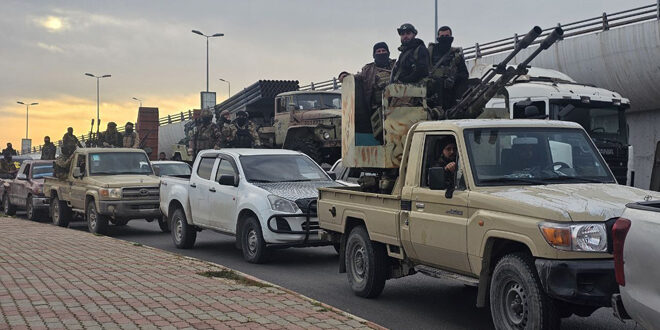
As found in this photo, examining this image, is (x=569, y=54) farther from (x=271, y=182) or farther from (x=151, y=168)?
(x=271, y=182)

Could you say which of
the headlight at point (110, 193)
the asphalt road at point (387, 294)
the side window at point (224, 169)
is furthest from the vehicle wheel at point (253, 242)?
the headlight at point (110, 193)

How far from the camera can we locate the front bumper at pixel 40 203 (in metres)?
21.9

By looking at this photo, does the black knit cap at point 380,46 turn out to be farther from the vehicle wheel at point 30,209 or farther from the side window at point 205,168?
the vehicle wheel at point 30,209

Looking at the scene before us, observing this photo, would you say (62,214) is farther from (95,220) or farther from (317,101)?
(317,101)

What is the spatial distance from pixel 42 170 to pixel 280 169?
11914 millimetres

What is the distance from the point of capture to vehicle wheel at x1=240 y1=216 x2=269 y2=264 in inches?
476

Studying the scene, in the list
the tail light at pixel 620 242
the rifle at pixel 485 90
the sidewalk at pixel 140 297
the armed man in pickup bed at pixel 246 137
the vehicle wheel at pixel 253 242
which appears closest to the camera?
the tail light at pixel 620 242

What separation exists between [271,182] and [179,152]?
1885 centimetres

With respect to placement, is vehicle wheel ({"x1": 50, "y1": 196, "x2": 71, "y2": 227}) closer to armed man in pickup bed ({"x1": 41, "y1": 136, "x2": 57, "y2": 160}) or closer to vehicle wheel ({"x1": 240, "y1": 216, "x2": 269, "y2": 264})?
vehicle wheel ({"x1": 240, "y1": 216, "x2": 269, "y2": 264})

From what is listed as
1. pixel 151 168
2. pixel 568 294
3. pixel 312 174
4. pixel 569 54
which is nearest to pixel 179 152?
pixel 151 168

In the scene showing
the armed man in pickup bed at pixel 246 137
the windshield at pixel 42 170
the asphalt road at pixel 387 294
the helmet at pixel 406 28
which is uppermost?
the helmet at pixel 406 28

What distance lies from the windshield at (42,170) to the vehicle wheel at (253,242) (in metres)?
12.1

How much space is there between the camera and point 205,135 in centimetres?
2669

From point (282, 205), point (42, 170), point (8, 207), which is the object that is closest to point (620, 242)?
point (282, 205)
